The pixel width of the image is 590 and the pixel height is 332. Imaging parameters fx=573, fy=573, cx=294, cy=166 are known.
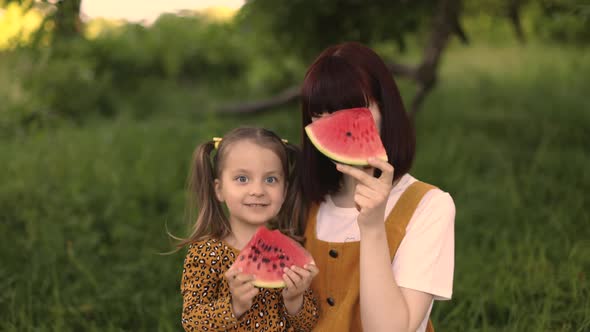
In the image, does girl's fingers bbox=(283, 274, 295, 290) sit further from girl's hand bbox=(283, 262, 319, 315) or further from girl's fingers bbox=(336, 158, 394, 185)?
girl's fingers bbox=(336, 158, 394, 185)

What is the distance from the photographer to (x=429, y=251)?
193 centimetres

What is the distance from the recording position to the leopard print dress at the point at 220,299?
77.6 inches

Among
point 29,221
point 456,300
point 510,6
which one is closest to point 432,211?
point 456,300

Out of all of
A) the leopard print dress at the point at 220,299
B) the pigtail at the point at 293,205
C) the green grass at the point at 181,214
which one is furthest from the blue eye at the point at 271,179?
the green grass at the point at 181,214

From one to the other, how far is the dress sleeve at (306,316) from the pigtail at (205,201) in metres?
0.39

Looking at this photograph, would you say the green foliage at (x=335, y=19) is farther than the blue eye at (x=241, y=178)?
Yes

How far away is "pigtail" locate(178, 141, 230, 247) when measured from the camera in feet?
7.10

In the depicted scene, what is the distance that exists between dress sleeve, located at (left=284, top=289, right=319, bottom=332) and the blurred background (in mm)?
1244

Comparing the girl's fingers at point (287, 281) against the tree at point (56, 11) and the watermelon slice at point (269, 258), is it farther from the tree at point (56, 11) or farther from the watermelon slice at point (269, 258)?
the tree at point (56, 11)

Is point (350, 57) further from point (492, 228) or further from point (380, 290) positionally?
point (492, 228)

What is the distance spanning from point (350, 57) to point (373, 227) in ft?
1.95

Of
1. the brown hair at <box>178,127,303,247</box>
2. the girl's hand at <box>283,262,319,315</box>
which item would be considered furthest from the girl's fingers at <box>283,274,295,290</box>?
the brown hair at <box>178,127,303,247</box>

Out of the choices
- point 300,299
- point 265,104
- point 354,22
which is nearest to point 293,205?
point 300,299

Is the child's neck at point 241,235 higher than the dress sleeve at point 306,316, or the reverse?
the child's neck at point 241,235
